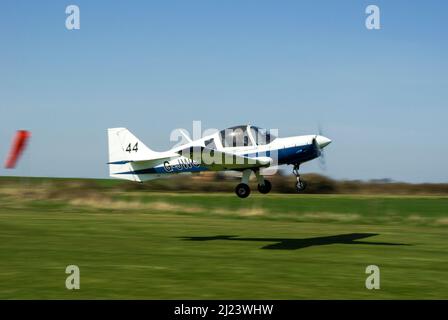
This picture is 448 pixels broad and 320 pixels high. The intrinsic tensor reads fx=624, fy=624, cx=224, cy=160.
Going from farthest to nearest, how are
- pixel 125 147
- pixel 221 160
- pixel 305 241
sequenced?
1. pixel 305 241
2. pixel 125 147
3. pixel 221 160

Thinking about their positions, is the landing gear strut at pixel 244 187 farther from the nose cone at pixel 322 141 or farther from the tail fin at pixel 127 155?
the tail fin at pixel 127 155

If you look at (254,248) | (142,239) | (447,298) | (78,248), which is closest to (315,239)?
(254,248)

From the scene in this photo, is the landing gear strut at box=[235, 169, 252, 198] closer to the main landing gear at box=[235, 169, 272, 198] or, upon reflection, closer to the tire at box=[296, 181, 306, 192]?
the main landing gear at box=[235, 169, 272, 198]

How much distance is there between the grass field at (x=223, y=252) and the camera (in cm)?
1845

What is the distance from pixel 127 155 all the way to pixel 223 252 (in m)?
6.66

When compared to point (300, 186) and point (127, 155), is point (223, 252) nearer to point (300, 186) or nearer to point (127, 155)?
point (300, 186)

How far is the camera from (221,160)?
26.1m

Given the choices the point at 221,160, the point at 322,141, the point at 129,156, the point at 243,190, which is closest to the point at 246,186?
the point at 243,190

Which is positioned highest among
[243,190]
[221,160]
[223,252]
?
[221,160]

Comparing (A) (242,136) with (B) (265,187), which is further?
(B) (265,187)

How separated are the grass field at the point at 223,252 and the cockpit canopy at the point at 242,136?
466 centimetres

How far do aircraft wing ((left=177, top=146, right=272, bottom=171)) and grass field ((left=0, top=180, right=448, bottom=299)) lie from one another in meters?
3.72

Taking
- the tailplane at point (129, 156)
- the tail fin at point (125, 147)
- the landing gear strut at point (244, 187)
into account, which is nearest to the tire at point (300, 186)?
the landing gear strut at point (244, 187)
